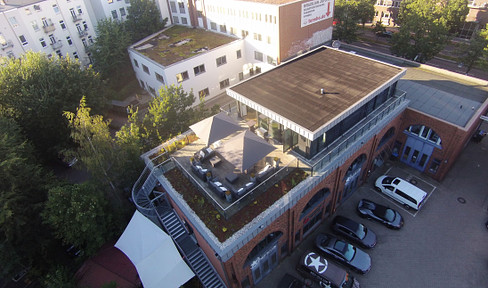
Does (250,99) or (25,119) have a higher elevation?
(250,99)

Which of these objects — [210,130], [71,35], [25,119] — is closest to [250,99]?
[210,130]

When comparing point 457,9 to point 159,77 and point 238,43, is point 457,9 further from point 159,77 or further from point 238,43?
point 159,77

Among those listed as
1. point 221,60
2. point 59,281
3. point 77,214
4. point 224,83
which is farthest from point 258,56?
point 59,281

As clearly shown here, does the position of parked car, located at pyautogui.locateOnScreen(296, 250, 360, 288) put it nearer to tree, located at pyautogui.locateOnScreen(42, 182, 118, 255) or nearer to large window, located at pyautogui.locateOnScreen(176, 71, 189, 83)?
tree, located at pyautogui.locateOnScreen(42, 182, 118, 255)

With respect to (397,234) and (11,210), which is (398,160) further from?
(11,210)

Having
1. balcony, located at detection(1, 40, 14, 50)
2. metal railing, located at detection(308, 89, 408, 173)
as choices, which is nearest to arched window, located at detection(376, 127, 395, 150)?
metal railing, located at detection(308, 89, 408, 173)

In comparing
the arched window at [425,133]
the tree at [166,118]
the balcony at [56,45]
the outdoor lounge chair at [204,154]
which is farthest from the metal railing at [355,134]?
the balcony at [56,45]
